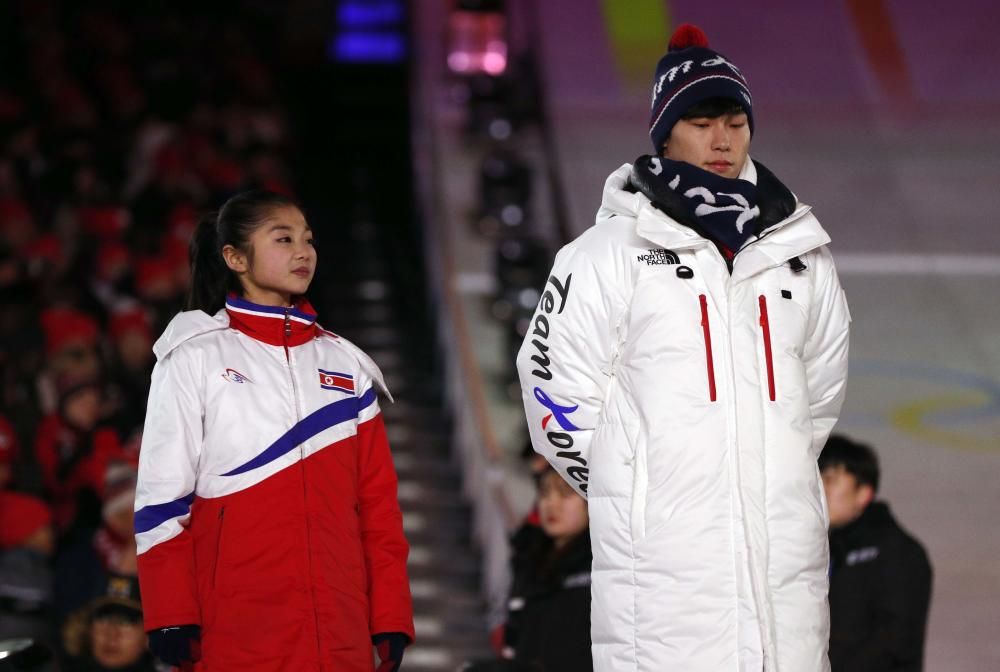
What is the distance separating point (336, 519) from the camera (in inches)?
146

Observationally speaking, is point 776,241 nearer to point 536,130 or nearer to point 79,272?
point 79,272

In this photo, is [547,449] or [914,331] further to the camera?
[914,331]

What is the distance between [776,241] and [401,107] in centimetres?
1532

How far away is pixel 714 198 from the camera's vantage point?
11.6 ft

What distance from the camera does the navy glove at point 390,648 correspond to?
3.73 metres

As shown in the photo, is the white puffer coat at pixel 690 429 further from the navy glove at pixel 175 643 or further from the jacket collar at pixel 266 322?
the navy glove at pixel 175 643

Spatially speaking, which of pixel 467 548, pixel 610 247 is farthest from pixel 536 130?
pixel 610 247

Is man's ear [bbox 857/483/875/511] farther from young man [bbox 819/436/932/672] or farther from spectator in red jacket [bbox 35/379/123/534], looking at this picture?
spectator in red jacket [bbox 35/379/123/534]

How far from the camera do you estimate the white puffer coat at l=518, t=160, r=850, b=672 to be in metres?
3.32

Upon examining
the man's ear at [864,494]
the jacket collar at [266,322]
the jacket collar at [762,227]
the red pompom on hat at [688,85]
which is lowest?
the man's ear at [864,494]

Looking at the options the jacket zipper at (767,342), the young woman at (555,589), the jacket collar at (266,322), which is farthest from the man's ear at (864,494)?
the jacket collar at (266,322)

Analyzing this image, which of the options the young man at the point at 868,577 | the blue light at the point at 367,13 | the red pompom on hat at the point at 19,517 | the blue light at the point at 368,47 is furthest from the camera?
the blue light at the point at 367,13

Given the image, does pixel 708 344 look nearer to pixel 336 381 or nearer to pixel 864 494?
pixel 336 381

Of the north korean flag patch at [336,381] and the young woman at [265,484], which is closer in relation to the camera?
the young woman at [265,484]
